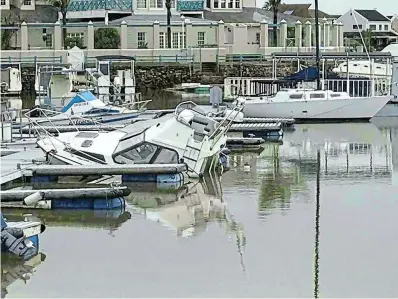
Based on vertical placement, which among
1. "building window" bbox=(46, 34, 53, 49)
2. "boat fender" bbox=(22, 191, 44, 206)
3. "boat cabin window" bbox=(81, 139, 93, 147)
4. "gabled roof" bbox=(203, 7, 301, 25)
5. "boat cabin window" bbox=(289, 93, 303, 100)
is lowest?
"boat fender" bbox=(22, 191, 44, 206)

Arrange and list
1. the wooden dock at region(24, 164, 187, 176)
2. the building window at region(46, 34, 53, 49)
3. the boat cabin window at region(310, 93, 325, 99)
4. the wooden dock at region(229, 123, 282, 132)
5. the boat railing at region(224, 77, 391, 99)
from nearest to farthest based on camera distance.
→ the wooden dock at region(24, 164, 187, 176), the wooden dock at region(229, 123, 282, 132), the boat cabin window at region(310, 93, 325, 99), the boat railing at region(224, 77, 391, 99), the building window at region(46, 34, 53, 49)

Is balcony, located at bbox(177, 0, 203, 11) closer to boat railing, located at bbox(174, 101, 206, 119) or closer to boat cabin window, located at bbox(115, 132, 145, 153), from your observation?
boat railing, located at bbox(174, 101, 206, 119)

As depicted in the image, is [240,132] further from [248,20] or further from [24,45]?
[248,20]

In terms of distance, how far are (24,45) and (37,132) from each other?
41.8 metres

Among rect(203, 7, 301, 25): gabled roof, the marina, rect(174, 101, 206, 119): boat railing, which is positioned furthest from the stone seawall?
rect(174, 101, 206, 119): boat railing

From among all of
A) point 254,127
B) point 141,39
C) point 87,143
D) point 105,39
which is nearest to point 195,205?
point 87,143

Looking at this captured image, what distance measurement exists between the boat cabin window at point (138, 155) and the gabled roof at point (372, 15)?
342 ft

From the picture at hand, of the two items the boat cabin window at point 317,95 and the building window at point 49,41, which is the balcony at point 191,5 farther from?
the boat cabin window at point 317,95

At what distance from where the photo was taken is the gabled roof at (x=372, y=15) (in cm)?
12394

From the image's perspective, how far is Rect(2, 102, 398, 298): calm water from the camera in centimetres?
1443

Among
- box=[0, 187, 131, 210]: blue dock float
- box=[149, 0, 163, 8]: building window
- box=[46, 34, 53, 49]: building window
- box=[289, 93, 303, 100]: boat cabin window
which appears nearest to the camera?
box=[0, 187, 131, 210]: blue dock float

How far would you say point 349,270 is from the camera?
15289 millimetres

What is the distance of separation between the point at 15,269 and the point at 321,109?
25.8m

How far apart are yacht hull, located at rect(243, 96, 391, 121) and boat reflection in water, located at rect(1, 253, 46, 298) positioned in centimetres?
2367
